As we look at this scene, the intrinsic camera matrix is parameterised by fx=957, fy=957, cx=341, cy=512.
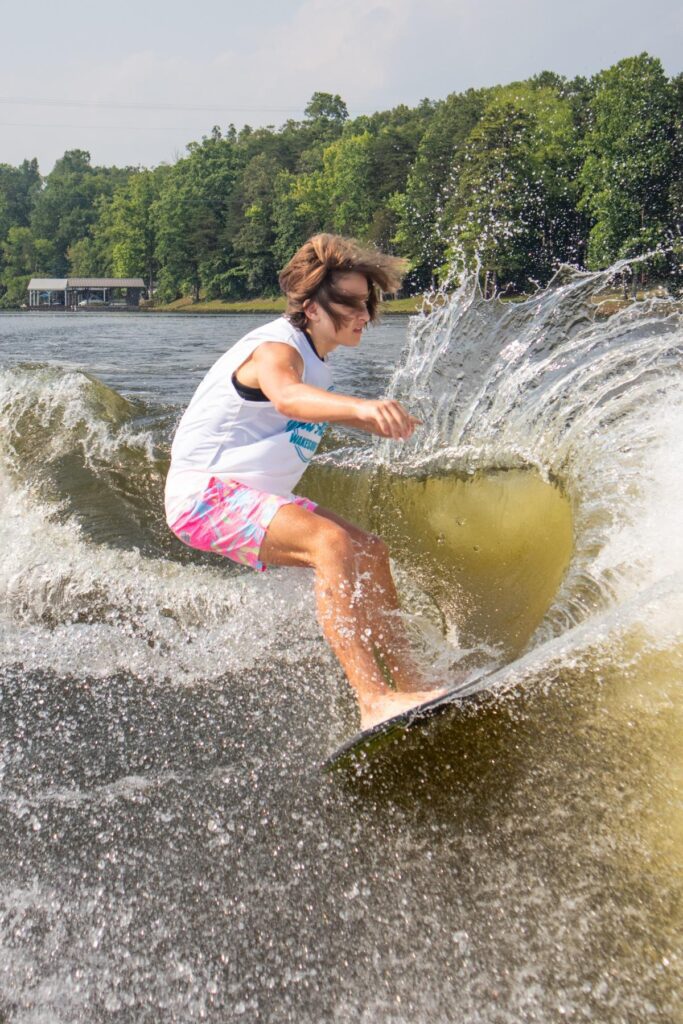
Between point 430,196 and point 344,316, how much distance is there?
69.7 m

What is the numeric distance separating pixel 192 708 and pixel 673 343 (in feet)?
11.6

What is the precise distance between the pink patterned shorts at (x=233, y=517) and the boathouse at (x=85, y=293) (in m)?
109

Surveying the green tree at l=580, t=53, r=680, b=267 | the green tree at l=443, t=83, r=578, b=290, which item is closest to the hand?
the green tree at l=580, t=53, r=680, b=267

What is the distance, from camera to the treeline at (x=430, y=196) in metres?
50.2

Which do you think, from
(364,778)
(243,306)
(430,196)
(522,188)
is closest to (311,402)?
(364,778)

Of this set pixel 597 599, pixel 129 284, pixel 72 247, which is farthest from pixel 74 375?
pixel 72 247

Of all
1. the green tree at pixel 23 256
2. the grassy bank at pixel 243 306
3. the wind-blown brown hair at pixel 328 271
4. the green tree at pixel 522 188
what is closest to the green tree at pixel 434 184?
the green tree at pixel 522 188

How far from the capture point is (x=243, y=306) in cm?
8619

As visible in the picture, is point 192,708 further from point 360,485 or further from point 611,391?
point 611,391

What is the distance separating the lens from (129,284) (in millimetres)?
111688

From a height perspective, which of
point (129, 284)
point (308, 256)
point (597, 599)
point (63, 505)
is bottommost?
point (129, 284)

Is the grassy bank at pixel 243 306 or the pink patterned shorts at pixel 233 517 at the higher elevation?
the pink patterned shorts at pixel 233 517

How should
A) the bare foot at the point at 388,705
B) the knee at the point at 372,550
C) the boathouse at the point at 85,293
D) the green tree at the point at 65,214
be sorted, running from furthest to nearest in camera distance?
the green tree at the point at 65,214 → the boathouse at the point at 85,293 → the knee at the point at 372,550 → the bare foot at the point at 388,705

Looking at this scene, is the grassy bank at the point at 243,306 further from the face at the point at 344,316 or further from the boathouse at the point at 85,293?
the face at the point at 344,316
